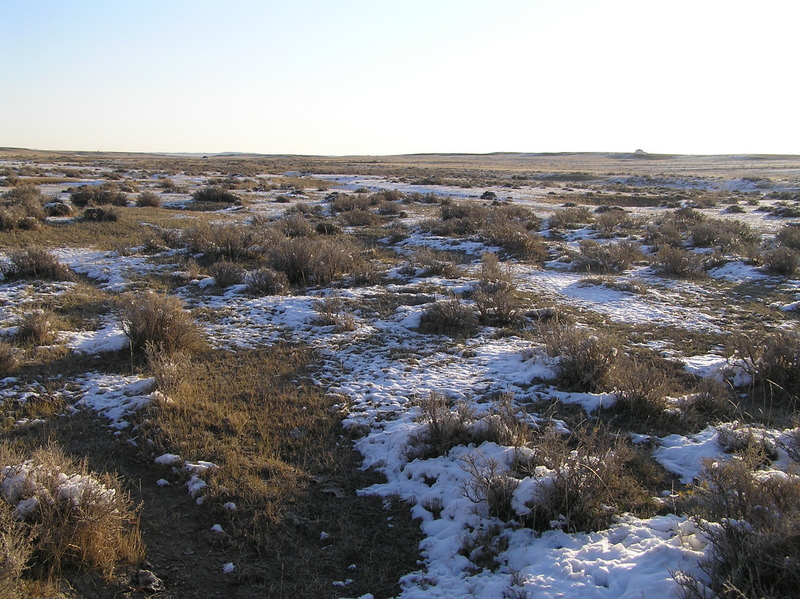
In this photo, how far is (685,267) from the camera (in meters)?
12.7

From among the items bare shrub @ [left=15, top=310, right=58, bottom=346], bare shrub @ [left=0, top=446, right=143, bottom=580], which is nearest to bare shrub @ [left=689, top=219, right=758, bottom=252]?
bare shrub @ [left=0, top=446, right=143, bottom=580]

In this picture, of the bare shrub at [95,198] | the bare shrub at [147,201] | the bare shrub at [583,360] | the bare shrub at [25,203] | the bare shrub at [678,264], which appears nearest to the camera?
the bare shrub at [583,360]

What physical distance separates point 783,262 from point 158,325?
46.3ft

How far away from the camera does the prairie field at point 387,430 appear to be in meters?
3.16

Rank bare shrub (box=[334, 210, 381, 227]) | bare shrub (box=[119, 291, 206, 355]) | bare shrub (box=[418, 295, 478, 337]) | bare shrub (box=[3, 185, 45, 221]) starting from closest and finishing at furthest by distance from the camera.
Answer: bare shrub (box=[119, 291, 206, 355]) → bare shrub (box=[418, 295, 478, 337]) → bare shrub (box=[3, 185, 45, 221]) → bare shrub (box=[334, 210, 381, 227])

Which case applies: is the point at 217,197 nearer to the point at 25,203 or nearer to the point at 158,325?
the point at 25,203

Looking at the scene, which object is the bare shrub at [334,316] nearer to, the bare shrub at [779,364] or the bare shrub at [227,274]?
the bare shrub at [227,274]

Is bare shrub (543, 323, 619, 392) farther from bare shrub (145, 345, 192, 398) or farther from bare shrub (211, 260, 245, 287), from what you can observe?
bare shrub (211, 260, 245, 287)

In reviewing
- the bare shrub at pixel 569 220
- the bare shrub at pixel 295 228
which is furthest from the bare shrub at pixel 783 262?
the bare shrub at pixel 295 228

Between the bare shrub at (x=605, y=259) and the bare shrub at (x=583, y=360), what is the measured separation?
7213mm

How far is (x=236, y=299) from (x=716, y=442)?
26.3ft

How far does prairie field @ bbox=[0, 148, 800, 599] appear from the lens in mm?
3160

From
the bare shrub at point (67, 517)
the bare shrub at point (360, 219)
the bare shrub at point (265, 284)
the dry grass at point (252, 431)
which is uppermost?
the bare shrub at point (360, 219)

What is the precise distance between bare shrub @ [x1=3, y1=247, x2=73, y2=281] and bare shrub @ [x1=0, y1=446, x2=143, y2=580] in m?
7.78
